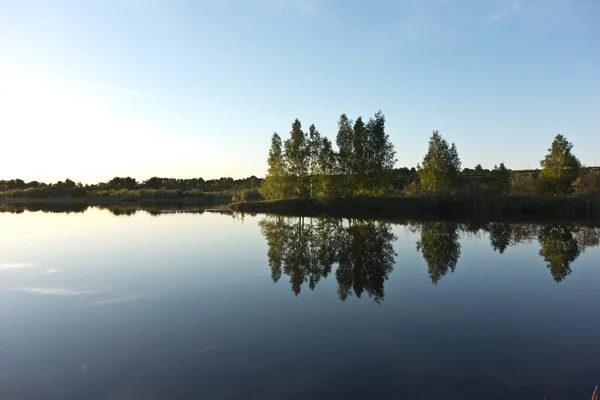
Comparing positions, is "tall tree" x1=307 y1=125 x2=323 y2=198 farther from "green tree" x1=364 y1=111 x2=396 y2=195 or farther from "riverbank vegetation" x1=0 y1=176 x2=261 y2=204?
"riverbank vegetation" x1=0 y1=176 x2=261 y2=204

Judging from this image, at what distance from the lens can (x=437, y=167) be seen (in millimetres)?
60812

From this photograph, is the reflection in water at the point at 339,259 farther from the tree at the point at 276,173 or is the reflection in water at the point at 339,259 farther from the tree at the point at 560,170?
the tree at the point at 560,170

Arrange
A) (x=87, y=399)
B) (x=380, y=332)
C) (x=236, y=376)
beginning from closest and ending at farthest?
(x=87, y=399)
(x=236, y=376)
(x=380, y=332)

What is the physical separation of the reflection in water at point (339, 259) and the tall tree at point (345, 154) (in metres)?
31.4

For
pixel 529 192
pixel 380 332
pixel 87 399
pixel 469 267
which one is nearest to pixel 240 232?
pixel 469 267

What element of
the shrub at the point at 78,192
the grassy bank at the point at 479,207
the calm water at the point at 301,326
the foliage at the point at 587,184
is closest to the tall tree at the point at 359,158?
the grassy bank at the point at 479,207

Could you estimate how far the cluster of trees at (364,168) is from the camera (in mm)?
55469

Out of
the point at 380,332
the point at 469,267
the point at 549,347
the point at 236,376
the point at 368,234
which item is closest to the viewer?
the point at 236,376

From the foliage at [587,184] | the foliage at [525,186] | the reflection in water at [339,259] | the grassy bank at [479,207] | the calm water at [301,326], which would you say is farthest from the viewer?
the foliage at [525,186]

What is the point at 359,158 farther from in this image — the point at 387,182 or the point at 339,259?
the point at 339,259

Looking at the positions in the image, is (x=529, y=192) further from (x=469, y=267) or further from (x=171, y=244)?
(x=171, y=244)

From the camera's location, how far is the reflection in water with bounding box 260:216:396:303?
12.2m

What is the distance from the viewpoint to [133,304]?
10.1 metres

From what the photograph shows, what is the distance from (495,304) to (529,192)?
51421 mm
